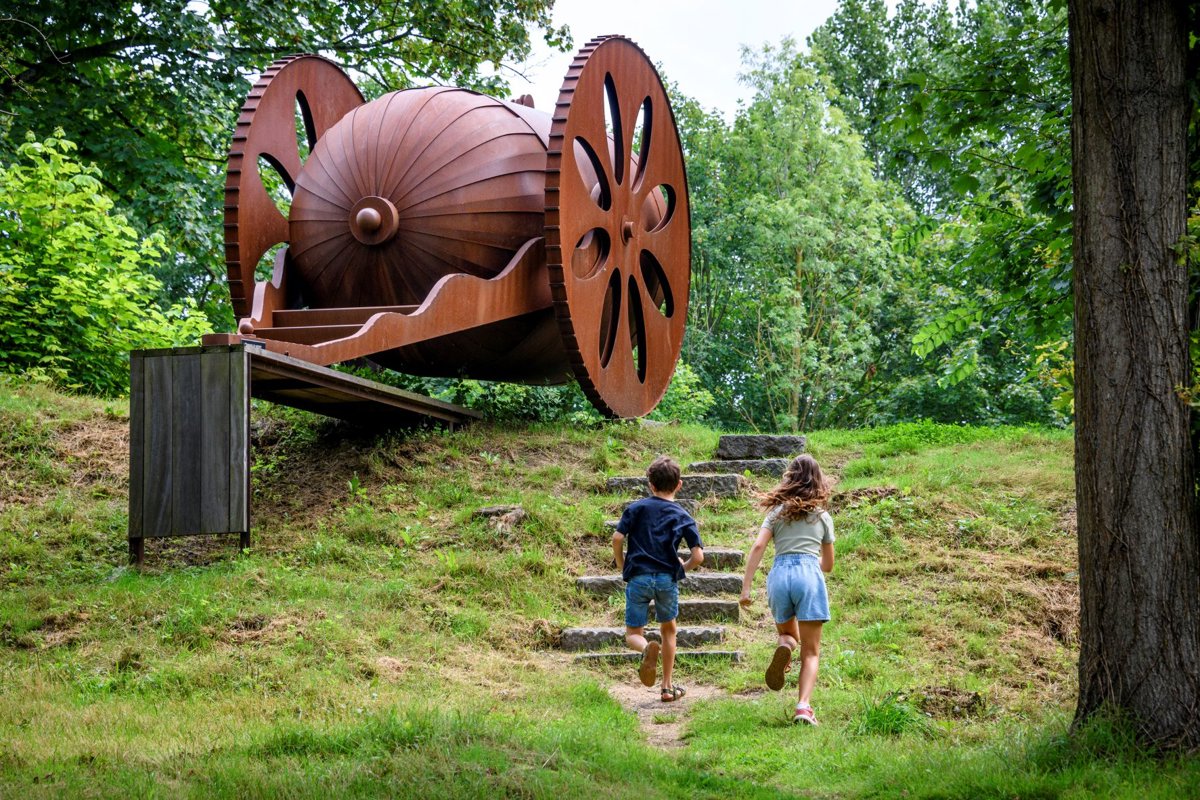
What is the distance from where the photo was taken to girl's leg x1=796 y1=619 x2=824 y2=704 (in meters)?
5.65

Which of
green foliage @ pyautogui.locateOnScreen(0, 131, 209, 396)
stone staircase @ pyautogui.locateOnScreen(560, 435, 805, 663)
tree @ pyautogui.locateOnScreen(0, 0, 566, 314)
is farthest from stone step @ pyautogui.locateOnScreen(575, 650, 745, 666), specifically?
tree @ pyautogui.locateOnScreen(0, 0, 566, 314)

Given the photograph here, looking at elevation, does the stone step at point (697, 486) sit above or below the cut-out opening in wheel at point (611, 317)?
below

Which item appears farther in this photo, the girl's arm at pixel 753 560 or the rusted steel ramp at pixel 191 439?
the rusted steel ramp at pixel 191 439

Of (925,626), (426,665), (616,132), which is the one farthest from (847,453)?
(426,665)

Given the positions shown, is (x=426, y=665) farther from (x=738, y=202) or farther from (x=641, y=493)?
(x=738, y=202)

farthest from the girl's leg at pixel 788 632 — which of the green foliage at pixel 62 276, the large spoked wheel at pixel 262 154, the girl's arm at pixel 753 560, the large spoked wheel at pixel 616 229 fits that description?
the green foliage at pixel 62 276

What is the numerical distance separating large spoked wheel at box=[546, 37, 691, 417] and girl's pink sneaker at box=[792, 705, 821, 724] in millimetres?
5206

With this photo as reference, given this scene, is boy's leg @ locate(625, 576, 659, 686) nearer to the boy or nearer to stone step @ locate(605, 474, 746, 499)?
the boy

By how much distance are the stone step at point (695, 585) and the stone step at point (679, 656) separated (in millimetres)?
1149

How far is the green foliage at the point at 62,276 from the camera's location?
44.4 feet

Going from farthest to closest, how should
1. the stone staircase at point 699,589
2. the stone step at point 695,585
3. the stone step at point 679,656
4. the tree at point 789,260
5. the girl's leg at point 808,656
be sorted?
the tree at point 789,260
the stone step at point 695,585
the stone staircase at point 699,589
the stone step at point 679,656
the girl's leg at point 808,656

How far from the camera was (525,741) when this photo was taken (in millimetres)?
4930

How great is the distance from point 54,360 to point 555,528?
8053mm

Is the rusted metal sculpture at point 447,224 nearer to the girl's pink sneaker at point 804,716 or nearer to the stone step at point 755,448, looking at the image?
the stone step at point 755,448
